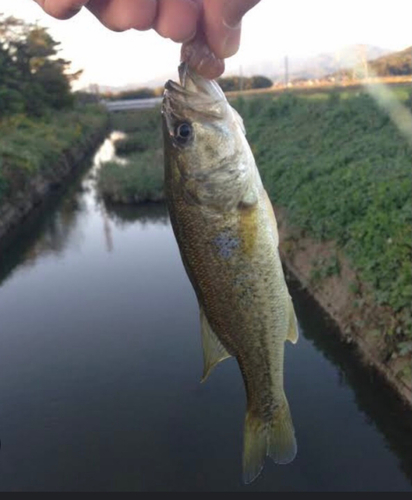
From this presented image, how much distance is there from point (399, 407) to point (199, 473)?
103 inches

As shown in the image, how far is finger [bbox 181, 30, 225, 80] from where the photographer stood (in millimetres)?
1484

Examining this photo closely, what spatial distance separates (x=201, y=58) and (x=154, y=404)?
635cm

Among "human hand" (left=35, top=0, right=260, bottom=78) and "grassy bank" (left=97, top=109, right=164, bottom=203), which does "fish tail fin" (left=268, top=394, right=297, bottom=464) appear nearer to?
"human hand" (left=35, top=0, right=260, bottom=78)

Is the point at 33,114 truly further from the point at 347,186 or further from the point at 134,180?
the point at 347,186

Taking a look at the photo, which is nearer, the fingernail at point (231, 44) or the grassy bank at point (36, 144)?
the fingernail at point (231, 44)

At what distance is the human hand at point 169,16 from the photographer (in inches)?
50.9

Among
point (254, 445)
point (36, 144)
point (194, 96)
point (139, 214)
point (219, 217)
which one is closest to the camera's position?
point (194, 96)

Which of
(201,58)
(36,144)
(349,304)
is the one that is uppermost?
(201,58)

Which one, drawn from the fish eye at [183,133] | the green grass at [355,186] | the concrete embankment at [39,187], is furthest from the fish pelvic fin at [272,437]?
the concrete embankment at [39,187]

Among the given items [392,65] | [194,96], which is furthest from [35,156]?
[194,96]

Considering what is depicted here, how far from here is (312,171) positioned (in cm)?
1220

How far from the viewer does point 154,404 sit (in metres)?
7.31

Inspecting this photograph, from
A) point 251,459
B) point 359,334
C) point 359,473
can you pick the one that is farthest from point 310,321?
point 251,459

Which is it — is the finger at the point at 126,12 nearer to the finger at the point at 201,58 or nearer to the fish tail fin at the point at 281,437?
the finger at the point at 201,58
